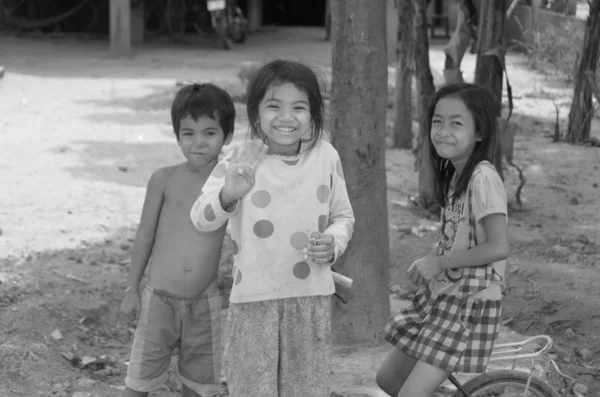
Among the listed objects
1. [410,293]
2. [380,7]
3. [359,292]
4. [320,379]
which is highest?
[380,7]

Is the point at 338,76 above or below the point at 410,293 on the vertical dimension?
above

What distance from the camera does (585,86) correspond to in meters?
9.18

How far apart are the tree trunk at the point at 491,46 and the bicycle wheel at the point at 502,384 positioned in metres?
3.33

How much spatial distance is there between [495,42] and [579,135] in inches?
153

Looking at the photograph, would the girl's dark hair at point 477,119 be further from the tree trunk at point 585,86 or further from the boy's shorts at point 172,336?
the tree trunk at point 585,86

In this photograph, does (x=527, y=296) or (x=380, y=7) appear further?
(x=527, y=296)

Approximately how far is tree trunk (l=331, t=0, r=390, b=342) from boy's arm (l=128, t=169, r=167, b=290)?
1224 millimetres

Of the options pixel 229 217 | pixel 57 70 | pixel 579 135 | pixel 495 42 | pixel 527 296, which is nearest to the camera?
pixel 229 217

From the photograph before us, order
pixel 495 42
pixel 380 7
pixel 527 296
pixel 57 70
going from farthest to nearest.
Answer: pixel 57 70, pixel 495 42, pixel 527 296, pixel 380 7

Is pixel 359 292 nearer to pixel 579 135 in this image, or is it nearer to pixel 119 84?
pixel 579 135

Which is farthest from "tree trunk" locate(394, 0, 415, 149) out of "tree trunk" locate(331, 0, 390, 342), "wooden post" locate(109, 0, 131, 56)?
"wooden post" locate(109, 0, 131, 56)

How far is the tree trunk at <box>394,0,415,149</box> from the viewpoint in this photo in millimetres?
7902

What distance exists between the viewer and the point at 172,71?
48.6 feet

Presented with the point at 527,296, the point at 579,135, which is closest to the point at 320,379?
the point at 527,296
